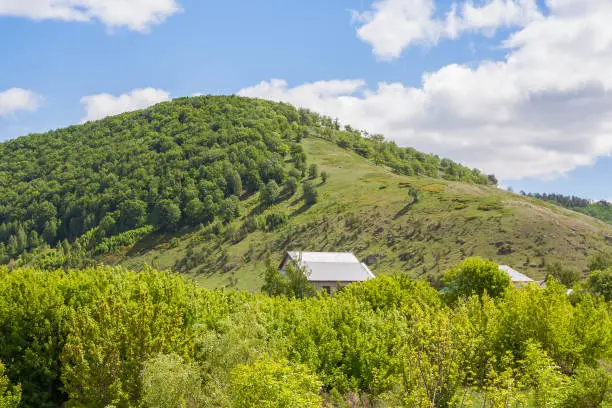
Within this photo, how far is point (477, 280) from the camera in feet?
189

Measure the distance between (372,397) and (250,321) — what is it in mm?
9388

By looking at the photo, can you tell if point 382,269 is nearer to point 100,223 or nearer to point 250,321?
point 250,321

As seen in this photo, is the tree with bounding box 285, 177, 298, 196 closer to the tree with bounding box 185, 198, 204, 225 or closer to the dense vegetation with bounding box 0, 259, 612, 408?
the tree with bounding box 185, 198, 204, 225

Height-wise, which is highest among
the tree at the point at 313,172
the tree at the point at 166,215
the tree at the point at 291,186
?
the tree at the point at 313,172

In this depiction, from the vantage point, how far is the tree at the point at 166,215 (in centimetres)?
18012

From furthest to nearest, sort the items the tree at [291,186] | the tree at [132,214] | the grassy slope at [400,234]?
the tree at [132,214] < the tree at [291,186] < the grassy slope at [400,234]

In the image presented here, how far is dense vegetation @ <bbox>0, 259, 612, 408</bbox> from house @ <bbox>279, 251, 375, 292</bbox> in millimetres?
52137

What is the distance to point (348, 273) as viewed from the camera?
96688mm

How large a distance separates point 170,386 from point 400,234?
362 ft

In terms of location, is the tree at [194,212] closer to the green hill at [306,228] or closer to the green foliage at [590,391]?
the green hill at [306,228]

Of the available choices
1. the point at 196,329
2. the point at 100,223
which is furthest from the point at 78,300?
the point at 100,223

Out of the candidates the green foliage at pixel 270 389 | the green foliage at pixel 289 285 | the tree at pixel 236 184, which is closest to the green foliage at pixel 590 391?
the green foliage at pixel 270 389

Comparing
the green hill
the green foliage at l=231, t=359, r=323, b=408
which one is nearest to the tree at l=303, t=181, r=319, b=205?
the green hill

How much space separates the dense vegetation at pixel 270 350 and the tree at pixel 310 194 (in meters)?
126
